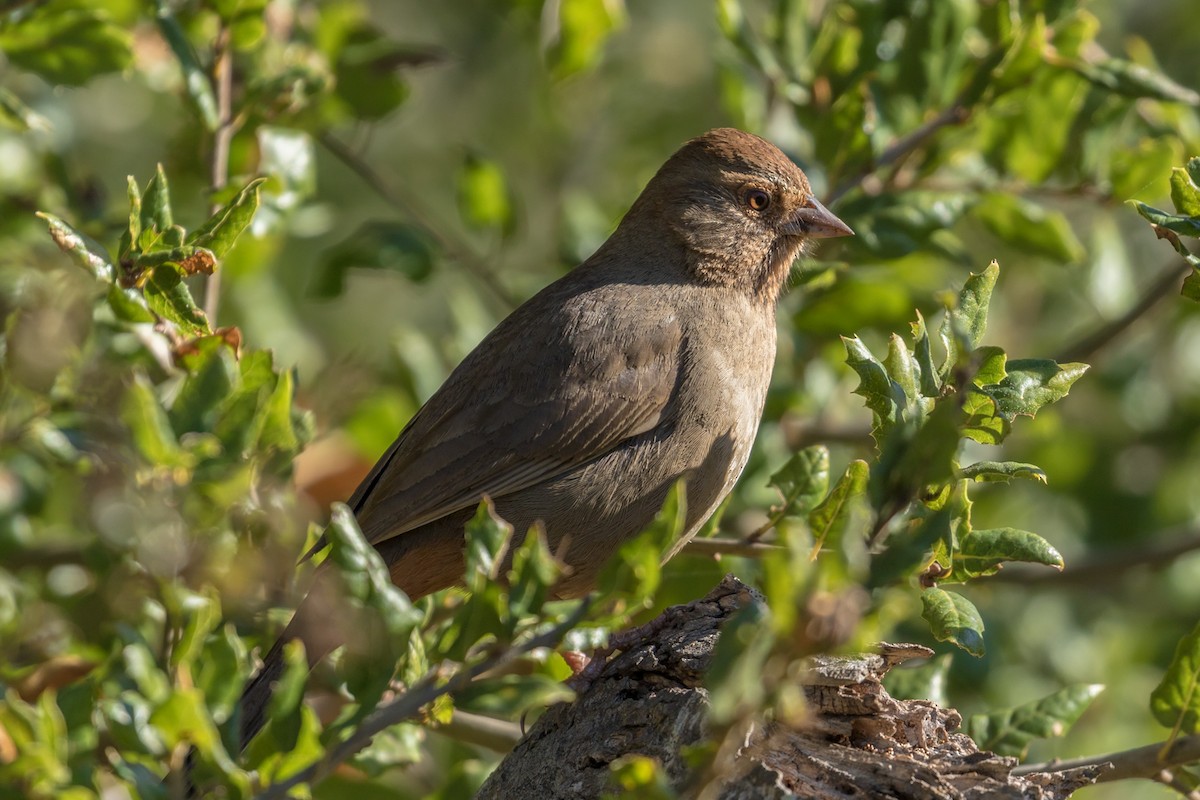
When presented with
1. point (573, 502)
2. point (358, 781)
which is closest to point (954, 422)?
point (573, 502)

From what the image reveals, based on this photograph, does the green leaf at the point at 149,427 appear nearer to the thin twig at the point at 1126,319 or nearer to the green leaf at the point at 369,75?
the green leaf at the point at 369,75

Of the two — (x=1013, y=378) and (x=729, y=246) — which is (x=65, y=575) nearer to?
(x=729, y=246)

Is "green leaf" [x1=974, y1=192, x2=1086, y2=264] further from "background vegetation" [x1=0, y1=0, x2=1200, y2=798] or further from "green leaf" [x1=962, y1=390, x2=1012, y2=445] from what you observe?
"green leaf" [x1=962, y1=390, x2=1012, y2=445]

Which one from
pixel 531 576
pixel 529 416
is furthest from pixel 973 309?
pixel 529 416

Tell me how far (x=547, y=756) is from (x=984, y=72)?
3.08m

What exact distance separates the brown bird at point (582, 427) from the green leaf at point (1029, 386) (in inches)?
51.5

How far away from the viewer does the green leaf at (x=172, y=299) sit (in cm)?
384

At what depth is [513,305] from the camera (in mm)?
6262

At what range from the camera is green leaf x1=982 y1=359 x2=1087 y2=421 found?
349 centimetres

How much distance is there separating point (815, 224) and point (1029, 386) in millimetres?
2040

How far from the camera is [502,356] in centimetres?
510

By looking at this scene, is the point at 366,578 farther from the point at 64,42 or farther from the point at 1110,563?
the point at 1110,563

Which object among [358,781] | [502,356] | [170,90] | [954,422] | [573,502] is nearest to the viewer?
[954,422]

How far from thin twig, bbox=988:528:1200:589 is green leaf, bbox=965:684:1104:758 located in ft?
5.10
